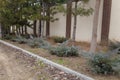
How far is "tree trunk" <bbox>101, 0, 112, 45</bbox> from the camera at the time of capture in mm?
10367

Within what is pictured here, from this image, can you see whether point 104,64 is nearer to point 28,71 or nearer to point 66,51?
point 28,71

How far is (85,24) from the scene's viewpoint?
12031mm

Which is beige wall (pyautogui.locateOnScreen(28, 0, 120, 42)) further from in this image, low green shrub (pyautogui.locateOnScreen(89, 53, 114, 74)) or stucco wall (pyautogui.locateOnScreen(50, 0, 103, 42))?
low green shrub (pyautogui.locateOnScreen(89, 53, 114, 74))

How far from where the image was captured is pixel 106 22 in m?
10.5

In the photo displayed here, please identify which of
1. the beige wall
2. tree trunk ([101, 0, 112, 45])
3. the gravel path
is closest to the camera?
the gravel path

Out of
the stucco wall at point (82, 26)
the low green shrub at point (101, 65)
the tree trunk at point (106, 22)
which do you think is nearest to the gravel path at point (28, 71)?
the low green shrub at point (101, 65)

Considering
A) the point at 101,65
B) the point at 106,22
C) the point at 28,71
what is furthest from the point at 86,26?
the point at 101,65

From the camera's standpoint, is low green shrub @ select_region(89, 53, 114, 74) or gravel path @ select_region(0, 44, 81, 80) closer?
low green shrub @ select_region(89, 53, 114, 74)

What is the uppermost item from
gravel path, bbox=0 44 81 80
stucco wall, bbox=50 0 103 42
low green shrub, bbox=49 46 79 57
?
stucco wall, bbox=50 0 103 42

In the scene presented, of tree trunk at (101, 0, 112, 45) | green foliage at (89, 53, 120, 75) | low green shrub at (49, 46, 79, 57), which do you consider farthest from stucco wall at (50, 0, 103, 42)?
green foliage at (89, 53, 120, 75)

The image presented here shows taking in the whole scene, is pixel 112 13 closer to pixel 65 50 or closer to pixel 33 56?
pixel 65 50

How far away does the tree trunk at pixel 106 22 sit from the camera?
34.0ft

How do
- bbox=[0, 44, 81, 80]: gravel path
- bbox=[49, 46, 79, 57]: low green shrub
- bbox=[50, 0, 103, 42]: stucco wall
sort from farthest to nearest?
bbox=[50, 0, 103, 42]: stucco wall, bbox=[49, 46, 79, 57]: low green shrub, bbox=[0, 44, 81, 80]: gravel path

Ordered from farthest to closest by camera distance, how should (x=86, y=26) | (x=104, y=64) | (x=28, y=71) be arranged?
(x=86, y=26) < (x=28, y=71) < (x=104, y=64)
